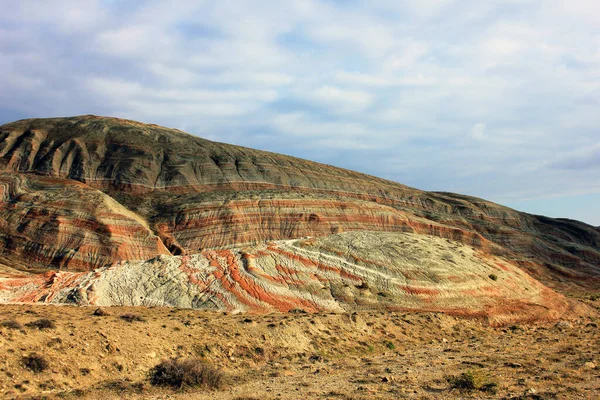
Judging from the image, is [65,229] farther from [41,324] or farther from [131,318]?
[41,324]

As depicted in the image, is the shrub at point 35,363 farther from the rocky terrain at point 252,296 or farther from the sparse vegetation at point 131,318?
the sparse vegetation at point 131,318

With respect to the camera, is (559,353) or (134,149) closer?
(559,353)

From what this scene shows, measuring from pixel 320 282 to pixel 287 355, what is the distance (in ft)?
37.2

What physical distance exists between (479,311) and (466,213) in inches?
2468

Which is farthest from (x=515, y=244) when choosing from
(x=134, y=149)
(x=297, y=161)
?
(x=134, y=149)

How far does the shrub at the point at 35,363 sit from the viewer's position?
1574cm

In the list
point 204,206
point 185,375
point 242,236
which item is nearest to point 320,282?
point 185,375

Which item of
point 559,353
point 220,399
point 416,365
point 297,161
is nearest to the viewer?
point 220,399

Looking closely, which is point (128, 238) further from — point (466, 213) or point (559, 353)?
point (466, 213)

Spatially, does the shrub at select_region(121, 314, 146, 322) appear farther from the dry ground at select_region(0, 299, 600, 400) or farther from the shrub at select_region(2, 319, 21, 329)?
the shrub at select_region(2, 319, 21, 329)

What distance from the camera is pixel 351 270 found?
34375mm

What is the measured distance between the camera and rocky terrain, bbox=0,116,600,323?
3088 centimetres

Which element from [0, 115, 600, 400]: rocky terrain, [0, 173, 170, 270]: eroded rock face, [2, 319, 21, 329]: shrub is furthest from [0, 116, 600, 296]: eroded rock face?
[2, 319, 21, 329]: shrub

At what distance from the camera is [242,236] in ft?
194
